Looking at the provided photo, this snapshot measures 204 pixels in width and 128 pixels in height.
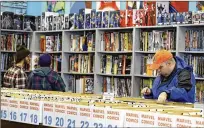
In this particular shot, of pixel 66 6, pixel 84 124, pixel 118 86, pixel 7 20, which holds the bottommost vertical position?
pixel 118 86

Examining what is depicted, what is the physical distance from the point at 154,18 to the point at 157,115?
4608 mm

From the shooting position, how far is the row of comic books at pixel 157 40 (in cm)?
662

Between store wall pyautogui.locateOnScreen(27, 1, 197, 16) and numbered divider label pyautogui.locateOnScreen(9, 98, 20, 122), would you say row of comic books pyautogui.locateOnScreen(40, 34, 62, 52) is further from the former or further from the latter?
numbered divider label pyautogui.locateOnScreen(9, 98, 20, 122)

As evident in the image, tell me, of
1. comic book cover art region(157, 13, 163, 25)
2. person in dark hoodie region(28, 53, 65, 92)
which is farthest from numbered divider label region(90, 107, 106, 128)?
comic book cover art region(157, 13, 163, 25)

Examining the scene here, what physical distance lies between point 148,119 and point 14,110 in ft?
3.79

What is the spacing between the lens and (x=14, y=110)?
3.06 meters

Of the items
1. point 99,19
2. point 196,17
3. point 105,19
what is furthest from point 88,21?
point 196,17

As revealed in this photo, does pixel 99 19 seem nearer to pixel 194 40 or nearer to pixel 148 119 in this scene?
pixel 194 40

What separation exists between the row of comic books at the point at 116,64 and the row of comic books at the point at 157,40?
39cm

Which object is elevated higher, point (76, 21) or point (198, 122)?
point (76, 21)

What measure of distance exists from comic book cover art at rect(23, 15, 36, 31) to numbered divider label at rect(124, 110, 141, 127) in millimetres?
6482

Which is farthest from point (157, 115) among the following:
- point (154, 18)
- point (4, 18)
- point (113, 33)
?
point (4, 18)

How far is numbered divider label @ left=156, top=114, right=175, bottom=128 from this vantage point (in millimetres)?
2205

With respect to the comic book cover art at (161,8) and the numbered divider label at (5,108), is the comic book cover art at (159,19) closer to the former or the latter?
the comic book cover art at (161,8)
